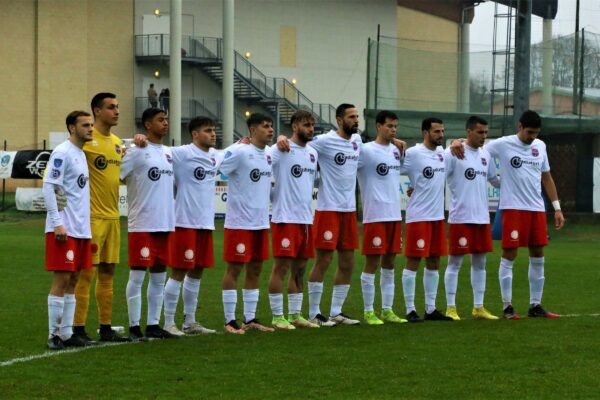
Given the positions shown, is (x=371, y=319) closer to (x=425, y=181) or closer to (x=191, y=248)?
(x=425, y=181)

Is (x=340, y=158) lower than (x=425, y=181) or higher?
higher

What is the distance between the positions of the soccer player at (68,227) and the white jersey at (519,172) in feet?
18.0

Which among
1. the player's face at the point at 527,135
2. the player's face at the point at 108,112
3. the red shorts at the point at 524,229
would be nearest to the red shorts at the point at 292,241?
the player's face at the point at 108,112

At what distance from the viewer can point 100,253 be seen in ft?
39.2

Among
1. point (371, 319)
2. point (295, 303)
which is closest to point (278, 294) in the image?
point (295, 303)

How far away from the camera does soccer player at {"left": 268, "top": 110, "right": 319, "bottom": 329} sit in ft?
43.6

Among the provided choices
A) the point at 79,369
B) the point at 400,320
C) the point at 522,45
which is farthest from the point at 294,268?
the point at 522,45

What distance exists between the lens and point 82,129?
1150cm

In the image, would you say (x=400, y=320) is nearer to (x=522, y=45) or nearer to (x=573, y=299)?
(x=573, y=299)

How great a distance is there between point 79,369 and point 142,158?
2846mm

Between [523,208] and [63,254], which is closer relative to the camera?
[63,254]

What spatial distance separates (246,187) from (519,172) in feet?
11.6

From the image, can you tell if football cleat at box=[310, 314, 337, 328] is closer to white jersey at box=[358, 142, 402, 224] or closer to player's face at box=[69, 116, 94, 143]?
white jersey at box=[358, 142, 402, 224]

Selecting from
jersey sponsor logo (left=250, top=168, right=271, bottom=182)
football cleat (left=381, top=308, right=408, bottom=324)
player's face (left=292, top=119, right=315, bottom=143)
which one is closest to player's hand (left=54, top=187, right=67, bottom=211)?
jersey sponsor logo (left=250, top=168, right=271, bottom=182)
